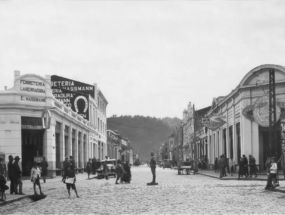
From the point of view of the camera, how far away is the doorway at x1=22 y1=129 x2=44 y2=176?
36.5 meters

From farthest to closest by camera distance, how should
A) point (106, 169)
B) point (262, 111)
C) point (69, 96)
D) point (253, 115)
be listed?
point (69, 96)
point (106, 169)
point (253, 115)
point (262, 111)

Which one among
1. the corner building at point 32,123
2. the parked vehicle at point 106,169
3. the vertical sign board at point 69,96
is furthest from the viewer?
the vertical sign board at point 69,96

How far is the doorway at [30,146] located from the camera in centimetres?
3647

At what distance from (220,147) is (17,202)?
36607 millimetres

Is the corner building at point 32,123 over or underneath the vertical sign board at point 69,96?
underneath

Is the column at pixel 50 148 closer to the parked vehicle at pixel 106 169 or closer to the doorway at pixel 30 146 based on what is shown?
the doorway at pixel 30 146

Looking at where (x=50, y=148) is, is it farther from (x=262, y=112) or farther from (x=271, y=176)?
(x=271, y=176)

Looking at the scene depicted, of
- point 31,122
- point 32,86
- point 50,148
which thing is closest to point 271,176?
point 31,122

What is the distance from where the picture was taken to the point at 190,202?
15805 mm

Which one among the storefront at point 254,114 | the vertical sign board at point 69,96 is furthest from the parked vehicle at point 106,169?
the vertical sign board at point 69,96

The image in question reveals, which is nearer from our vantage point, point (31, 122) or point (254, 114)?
point (31, 122)

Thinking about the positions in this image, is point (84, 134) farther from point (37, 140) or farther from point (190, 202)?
point (190, 202)

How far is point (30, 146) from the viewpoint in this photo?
121 ft

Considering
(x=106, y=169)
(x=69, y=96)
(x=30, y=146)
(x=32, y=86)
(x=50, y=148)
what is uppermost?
(x=69, y=96)
